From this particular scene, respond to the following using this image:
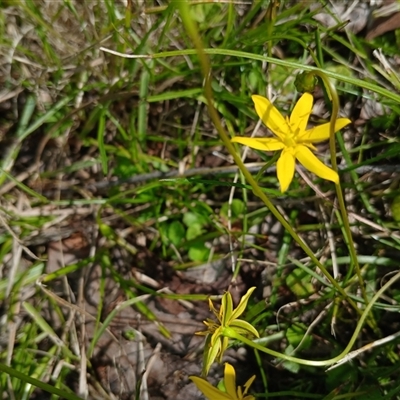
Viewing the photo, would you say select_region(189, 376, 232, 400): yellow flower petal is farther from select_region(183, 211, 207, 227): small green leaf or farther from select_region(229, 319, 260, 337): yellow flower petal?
select_region(183, 211, 207, 227): small green leaf

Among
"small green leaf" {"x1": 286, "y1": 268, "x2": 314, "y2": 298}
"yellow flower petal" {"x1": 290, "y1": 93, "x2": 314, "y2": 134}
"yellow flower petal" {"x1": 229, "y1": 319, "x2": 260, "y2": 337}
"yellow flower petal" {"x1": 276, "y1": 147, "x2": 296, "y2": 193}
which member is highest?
"yellow flower petal" {"x1": 290, "y1": 93, "x2": 314, "y2": 134}

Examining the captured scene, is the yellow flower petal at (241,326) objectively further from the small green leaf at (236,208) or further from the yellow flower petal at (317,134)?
the small green leaf at (236,208)

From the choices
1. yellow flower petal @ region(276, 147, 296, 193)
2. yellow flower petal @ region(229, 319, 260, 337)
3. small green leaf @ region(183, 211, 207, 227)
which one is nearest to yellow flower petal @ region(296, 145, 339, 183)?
yellow flower petal @ region(276, 147, 296, 193)

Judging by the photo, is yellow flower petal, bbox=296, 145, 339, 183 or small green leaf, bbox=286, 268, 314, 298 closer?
yellow flower petal, bbox=296, 145, 339, 183

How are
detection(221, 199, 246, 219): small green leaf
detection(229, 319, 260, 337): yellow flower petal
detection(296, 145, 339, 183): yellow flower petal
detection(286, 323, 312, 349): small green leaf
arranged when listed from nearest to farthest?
1. detection(296, 145, 339, 183): yellow flower petal
2. detection(229, 319, 260, 337): yellow flower petal
3. detection(286, 323, 312, 349): small green leaf
4. detection(221, 199, 246, 219): small green leaf

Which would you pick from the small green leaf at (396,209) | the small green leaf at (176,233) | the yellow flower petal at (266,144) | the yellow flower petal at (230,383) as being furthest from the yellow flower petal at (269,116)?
the small green leaf at (176,233)

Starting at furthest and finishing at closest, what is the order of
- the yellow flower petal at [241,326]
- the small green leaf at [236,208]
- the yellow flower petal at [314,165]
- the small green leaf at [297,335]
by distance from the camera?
the small green leaf at [236,208]
the small green leaf at [297,335]
the yellow flower petal at [241,326]
the yellow flower petal at [314,165]

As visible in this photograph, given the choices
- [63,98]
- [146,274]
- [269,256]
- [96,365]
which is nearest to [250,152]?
[269,256]
